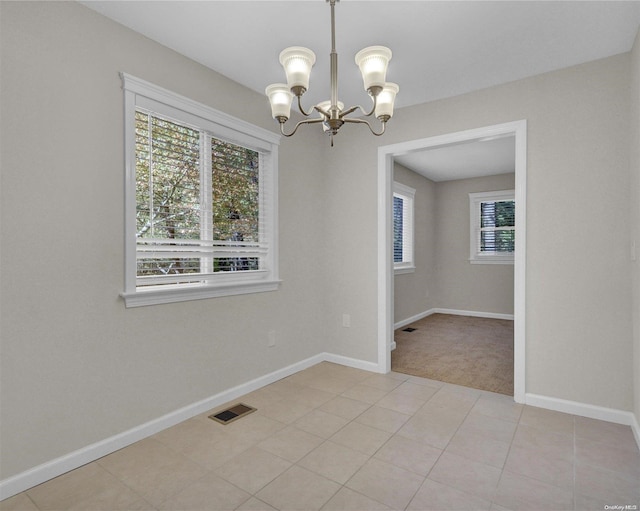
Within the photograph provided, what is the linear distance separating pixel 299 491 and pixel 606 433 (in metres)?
2.01

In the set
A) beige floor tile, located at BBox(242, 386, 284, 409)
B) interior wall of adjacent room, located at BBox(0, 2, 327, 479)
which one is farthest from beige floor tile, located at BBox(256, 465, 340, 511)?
interior wall of adjacent room, located at BBox(0, 2, 327, 479)

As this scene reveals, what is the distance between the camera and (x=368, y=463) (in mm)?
2031

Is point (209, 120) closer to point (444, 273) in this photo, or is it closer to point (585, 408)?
point (585, 408)

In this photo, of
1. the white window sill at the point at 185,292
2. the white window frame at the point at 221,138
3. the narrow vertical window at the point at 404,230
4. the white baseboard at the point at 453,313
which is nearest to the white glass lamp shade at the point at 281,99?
the white window frame at the point at 221,138

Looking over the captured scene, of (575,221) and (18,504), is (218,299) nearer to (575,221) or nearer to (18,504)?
(18,504)

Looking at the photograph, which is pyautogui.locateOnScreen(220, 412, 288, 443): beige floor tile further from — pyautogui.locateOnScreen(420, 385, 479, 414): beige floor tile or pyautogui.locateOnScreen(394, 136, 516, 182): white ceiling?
pyautogui.locateOnScreen(394, 136, 516, 182): white ceiling

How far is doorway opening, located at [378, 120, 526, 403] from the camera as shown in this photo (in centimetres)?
283

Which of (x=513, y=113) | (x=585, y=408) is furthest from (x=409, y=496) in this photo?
(x=513, y=113)

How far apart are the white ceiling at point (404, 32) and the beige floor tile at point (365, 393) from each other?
2.50 metres

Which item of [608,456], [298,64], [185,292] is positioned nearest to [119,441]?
[185,292]

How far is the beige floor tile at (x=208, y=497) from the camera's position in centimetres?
169

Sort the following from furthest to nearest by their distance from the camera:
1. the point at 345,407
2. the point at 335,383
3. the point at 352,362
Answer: the point at 352,362
the point at 335,383
the point at 345,407

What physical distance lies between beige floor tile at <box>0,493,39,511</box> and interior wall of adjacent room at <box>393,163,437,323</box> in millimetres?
4508

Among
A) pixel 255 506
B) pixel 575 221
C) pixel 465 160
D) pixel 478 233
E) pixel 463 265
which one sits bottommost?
pixel 255 506
